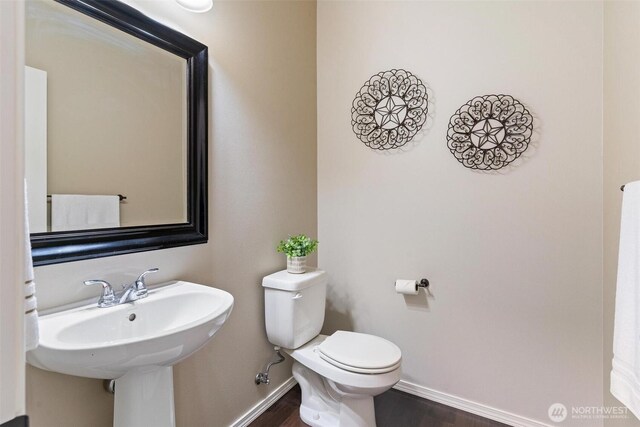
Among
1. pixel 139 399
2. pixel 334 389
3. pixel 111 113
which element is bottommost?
pixel 334 389

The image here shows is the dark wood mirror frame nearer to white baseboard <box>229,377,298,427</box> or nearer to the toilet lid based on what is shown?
the toilet lid

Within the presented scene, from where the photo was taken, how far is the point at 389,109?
1.97 metres

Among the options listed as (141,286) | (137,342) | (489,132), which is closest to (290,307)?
(141,286)

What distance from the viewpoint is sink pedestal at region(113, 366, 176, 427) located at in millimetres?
972

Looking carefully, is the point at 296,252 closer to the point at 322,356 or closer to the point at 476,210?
the point at 322,356

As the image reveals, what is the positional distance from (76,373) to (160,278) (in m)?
0.47

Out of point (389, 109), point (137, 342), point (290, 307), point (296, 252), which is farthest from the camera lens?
point (389, 109)

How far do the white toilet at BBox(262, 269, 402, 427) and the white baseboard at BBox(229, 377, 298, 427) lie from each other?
0.70 feet

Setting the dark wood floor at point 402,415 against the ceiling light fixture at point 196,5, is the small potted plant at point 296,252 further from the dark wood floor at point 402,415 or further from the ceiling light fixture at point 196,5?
the ceiling light fixture at point 196,5

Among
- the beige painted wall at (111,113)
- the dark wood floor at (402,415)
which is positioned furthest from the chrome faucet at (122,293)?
the dark wood floor at (402,415)

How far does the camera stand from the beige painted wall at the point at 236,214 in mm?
1026

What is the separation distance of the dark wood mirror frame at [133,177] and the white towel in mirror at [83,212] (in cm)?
3

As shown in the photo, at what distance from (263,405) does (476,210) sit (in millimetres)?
1662

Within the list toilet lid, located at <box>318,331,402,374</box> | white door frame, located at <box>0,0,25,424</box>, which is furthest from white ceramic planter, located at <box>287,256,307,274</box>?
white door frame, located at <box>0,0,25,424</box>
